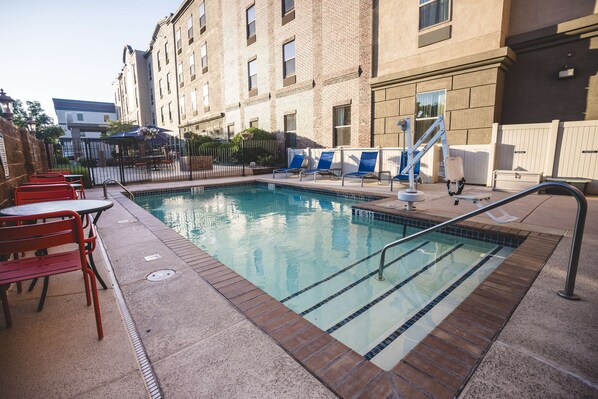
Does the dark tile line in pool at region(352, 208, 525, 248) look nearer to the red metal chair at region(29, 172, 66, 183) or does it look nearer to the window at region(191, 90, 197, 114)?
the red metal chair at region(29, 172, 66, 183)

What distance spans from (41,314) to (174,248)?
1.58 meters

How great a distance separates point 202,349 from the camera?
1850 mm

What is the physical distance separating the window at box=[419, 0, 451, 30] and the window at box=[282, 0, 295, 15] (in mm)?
6903

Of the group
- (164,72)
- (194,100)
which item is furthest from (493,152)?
(164,72)

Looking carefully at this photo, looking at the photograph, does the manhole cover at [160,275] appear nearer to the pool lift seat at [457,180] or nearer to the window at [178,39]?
the pool lift seat at [457,180]

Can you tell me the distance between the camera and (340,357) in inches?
68.0

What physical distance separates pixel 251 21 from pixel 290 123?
6.78 metres

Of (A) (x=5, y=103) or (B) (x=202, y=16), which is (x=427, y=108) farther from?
(B) (x=202, y=16)

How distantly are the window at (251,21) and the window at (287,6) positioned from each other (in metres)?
2.84

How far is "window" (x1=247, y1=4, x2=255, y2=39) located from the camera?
16.2m

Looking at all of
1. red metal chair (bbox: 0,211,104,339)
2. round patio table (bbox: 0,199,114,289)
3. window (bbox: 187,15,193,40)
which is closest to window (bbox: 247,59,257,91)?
window (bbox: 187,15,193,40)

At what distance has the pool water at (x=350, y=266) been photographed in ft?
8.89

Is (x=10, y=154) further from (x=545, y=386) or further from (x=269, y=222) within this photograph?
(x=545, y=386)

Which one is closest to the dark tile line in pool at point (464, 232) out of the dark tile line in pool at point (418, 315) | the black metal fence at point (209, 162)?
the dark tile line in pool at point (418, 315)
